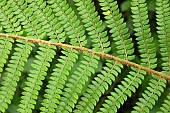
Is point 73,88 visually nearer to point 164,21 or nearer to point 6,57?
point 6,57

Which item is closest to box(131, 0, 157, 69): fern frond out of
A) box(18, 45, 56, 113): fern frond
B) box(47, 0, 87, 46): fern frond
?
box(47, 0, 87, 46): fern frond

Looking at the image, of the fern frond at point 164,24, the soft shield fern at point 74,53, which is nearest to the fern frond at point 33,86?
the soft shield fern at point 74,53

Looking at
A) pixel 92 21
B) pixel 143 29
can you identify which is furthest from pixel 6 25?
pixel 143 29

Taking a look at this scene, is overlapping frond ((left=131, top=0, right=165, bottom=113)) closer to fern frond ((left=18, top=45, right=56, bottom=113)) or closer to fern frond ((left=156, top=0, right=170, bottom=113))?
fern frond ((left=156, top=0, right=170, bottom=113))

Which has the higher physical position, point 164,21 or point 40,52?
point 164,21

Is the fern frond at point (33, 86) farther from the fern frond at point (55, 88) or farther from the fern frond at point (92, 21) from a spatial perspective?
the fern frond at point (92, 21)

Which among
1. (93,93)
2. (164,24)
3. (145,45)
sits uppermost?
(164,24)
